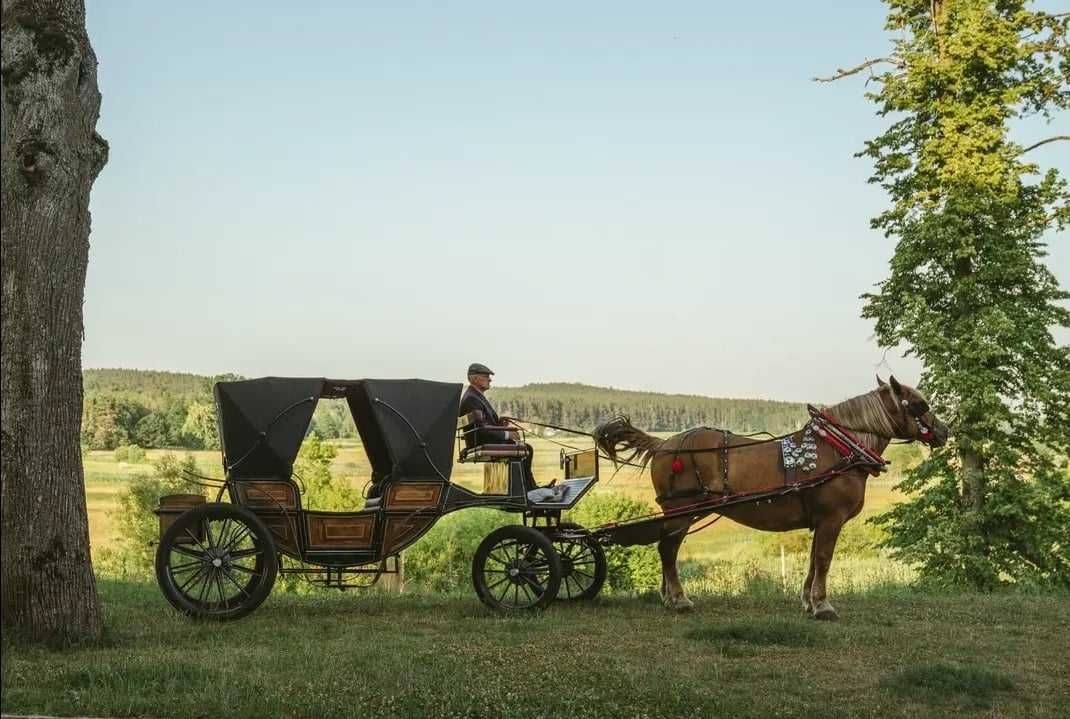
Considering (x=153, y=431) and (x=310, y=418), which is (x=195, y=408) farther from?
(x=310, y=418)

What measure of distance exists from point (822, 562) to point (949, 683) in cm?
367

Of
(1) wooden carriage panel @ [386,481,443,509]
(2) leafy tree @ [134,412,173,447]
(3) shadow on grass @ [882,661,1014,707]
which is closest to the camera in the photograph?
(3) shadow on grass @ [882,661,1014,707]

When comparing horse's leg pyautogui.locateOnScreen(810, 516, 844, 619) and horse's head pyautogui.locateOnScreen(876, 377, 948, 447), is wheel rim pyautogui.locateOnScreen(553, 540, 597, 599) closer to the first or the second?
horse's leg pyautogui.locateOnScreen(810, 516, 844, 619)

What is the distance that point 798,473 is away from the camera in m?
13.1

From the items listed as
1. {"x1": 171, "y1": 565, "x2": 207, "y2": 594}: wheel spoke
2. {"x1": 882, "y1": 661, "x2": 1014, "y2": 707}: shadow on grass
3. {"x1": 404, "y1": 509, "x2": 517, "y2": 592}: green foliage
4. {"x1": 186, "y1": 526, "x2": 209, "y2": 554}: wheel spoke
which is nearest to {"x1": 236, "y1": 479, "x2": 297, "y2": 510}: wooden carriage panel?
{"x1": 186, "y1": 526, "x2": 209, "y2": 554}: wheel spoke

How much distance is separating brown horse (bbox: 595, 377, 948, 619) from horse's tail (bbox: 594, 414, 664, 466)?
1.16ft

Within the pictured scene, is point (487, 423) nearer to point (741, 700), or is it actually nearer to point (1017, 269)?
point (741, 700)

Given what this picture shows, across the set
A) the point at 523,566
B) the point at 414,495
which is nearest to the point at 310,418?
the point at 414,495

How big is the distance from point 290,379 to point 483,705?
17.1ft

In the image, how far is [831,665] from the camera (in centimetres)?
986

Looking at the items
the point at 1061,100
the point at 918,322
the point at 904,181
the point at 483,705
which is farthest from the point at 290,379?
the point at 1061,100

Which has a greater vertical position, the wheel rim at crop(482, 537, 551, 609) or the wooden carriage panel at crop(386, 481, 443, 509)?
the wooden carriage panel at crop(386, 481, 443, 509)

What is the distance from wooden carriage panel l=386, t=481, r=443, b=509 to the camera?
12219 millimetres

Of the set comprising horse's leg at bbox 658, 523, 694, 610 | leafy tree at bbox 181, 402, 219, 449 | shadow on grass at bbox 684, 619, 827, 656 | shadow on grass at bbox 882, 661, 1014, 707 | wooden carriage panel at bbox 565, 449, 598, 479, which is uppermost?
leafy tree at bbox 181, 402, 219, 449
